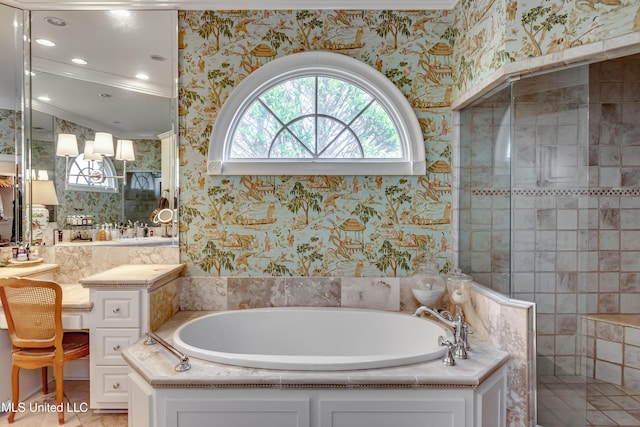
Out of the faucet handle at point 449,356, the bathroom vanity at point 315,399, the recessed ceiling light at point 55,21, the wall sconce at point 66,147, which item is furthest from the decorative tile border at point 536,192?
the recessed ceiling light at point 55,21

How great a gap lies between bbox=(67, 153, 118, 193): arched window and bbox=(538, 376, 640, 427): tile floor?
3.04 metres

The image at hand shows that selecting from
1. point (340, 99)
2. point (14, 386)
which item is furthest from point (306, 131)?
point (14, 386)

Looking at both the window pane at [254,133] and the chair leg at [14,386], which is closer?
the chair leg at [14,386]

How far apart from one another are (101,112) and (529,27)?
2791 mm

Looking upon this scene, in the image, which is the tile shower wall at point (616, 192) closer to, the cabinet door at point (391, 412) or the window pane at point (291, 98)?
the cabinet door at point (391, 412)

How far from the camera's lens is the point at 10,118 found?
259cm

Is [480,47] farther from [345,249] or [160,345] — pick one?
[160,345]

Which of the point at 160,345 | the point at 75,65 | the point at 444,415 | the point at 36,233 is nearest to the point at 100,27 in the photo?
the point at 75,65

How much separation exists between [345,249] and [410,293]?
57 cm

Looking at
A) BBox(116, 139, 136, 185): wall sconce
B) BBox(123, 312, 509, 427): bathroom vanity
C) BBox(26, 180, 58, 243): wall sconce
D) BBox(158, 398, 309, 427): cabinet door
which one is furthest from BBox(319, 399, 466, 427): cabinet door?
BBox(26, 180, 58, 243): wall sconce

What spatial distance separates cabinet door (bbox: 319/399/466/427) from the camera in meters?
1.59

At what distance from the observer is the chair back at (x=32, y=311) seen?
1987 millimetres

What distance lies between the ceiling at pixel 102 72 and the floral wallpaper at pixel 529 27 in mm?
2032

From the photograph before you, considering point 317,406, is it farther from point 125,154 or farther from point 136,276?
point 125,154
